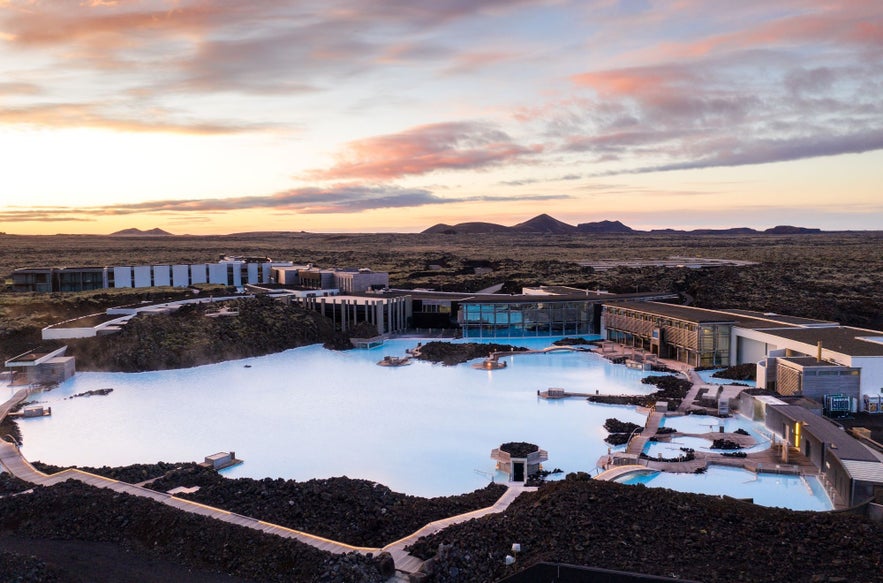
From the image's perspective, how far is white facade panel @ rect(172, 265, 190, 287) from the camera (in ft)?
198

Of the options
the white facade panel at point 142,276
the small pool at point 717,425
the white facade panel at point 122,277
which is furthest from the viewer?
the white facade panel at point 142,276

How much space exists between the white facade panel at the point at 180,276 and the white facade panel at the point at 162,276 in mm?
417

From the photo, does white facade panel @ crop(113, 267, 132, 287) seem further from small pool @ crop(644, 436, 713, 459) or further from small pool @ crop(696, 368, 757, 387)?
small pool @ crop(644, 436, 713, 459)

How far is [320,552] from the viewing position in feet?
38.5

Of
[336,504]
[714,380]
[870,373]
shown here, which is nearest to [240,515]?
[336,504]

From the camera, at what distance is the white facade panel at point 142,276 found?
58.7 meters

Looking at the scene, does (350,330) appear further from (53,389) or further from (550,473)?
(550,473)

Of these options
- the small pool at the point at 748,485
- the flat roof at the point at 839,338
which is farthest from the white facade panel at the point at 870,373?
the small pool at the point at 748,485

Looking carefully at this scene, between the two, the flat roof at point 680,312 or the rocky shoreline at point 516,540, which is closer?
the rocky shoreline at point 516,540

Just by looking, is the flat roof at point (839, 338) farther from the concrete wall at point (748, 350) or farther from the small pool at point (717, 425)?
the small pool at point (717, 425)

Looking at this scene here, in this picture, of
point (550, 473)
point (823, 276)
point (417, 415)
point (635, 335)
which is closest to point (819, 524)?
point (550, 473)

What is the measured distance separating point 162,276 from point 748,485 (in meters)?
53.9

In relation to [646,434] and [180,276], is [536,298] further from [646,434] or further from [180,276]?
[180,276]

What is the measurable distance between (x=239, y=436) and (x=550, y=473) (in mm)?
10323
